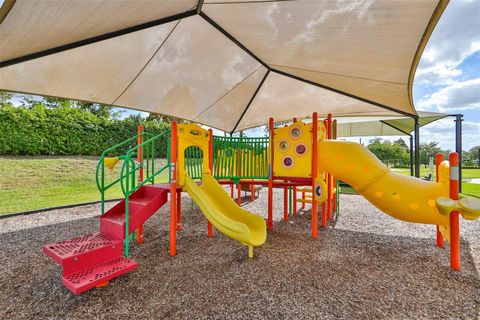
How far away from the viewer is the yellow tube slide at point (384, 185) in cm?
355

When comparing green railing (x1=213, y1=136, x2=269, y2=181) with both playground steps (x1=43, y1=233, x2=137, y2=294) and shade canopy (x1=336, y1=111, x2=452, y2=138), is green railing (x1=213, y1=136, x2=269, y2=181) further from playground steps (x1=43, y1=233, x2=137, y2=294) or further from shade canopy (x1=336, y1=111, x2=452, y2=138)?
shade canopy (x1=336, y1=111, x2=452, y2=138)

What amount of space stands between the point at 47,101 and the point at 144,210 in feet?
82.3

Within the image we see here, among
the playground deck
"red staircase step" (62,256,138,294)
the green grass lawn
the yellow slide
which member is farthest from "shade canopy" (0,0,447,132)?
the green grass lawn

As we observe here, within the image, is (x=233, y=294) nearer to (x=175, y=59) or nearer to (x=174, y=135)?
(x=174, y=135)

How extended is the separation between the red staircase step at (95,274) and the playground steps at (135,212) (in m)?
0.45

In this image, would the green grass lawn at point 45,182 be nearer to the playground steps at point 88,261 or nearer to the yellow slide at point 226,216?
the playground steps at point 88,261

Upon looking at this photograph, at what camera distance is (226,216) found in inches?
167

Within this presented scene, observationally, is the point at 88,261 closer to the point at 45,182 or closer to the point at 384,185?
the point at 384,185

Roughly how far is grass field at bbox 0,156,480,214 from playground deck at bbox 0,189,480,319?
319 centimetres

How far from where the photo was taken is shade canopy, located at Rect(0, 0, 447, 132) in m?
3.01

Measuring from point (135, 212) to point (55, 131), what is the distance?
11.0 m

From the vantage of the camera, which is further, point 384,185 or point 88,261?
point 384,185

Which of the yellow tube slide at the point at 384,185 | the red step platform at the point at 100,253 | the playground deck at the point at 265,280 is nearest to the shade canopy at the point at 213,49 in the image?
the yellow tube slide at the point at 384,185

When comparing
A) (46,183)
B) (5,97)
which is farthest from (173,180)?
(5,97)
